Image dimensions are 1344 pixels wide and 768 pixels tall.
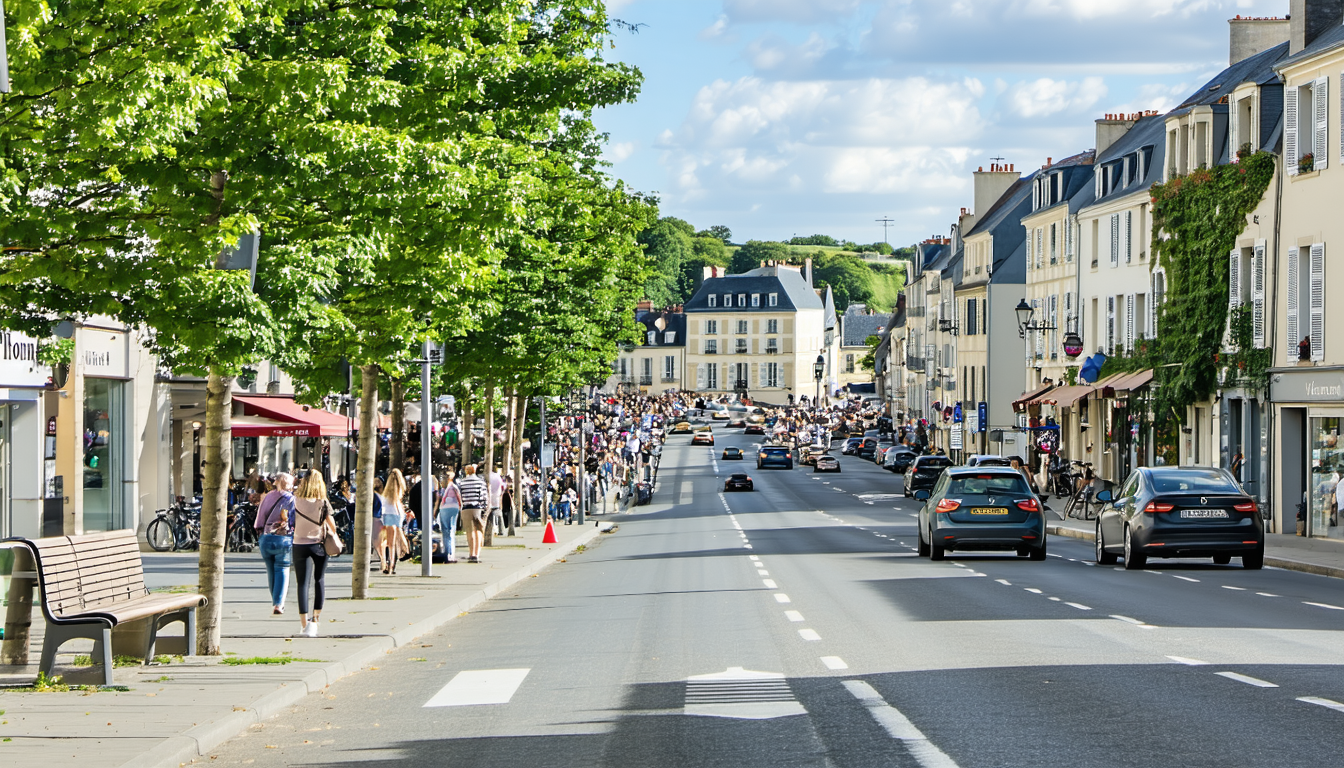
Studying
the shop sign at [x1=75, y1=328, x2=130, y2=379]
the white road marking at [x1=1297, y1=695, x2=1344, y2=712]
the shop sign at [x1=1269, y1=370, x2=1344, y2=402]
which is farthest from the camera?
the shop sign at [x1=1269, y1=370, x2=1344, y2=402]

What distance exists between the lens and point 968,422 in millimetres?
88875

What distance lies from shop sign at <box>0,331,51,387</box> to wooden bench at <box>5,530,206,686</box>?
498 inches

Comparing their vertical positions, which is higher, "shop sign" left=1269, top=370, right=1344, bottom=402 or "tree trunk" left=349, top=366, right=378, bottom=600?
"shop sign" left=1269, top=370, right=1344, bottom=402

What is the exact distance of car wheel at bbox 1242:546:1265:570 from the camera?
1032 inches

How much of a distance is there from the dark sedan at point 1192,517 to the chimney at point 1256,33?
104 feet

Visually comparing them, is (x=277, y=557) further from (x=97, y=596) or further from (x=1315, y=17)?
(x=1315, y=17)

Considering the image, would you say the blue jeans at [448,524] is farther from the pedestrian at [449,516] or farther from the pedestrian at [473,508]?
the pedestrian at [473,508]

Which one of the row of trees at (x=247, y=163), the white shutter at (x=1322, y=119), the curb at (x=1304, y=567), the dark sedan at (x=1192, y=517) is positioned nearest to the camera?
the row of trees at (x=247, y=163)

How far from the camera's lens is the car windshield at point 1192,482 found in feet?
83.6

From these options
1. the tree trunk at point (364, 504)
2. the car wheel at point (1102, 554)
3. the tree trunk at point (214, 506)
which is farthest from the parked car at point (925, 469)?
the tree trunk at point (214, 506)

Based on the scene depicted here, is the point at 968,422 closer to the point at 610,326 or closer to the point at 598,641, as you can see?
the point at 610,326

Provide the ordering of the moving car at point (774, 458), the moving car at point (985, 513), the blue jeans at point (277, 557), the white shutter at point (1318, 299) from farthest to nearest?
1. the moving car at point (774, 458)
2. the white shutter at point (1318, 299)
3. the moving car at point (985, 513)
4. the blue jeans at point (277, 557)

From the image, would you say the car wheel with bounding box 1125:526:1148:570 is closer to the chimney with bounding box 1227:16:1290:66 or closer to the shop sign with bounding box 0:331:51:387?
the shop sign with bounding box 0:331:51:387

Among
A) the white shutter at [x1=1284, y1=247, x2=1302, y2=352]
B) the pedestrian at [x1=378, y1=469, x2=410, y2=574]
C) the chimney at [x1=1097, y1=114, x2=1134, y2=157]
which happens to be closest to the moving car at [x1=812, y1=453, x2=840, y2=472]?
the chimney at [x1=1097, y1=114, x2=1134, y2=157]
